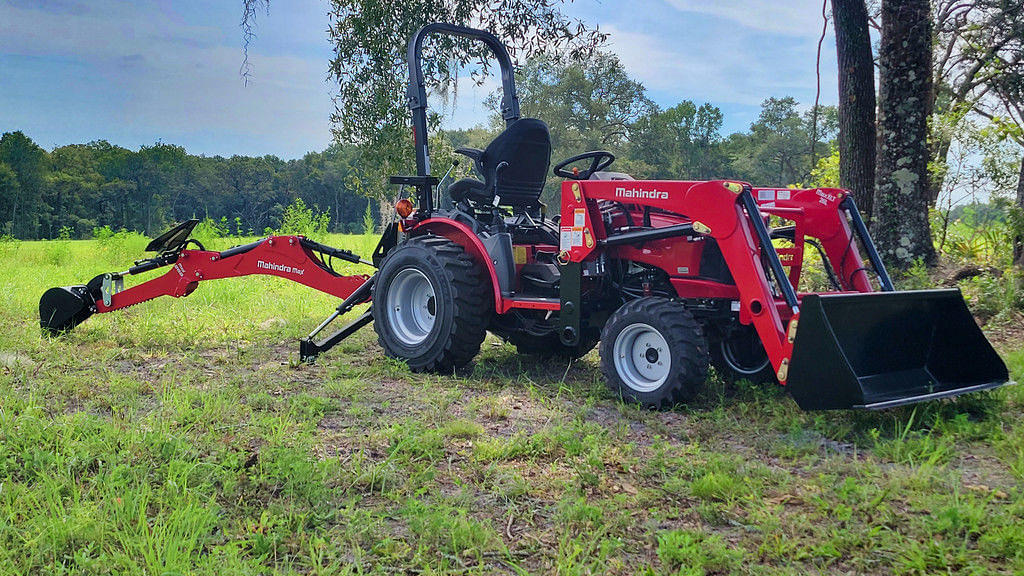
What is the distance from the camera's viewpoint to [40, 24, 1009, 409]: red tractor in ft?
14.2

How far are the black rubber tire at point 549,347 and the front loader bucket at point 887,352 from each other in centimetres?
221

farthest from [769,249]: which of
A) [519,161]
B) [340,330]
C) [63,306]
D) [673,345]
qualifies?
[63,306]

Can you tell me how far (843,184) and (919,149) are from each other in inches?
35.4

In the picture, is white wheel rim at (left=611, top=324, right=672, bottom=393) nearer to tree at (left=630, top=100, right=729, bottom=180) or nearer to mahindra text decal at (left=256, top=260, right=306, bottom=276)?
mahindra text decal at (left=256, top=260, right=306, bottom=276)

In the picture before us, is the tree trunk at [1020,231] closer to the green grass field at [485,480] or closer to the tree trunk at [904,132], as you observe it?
the tree trunk at [904,132]

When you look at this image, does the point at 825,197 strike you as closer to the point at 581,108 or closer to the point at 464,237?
the point at 464,237

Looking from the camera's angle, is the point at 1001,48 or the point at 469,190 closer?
the point at 469,190

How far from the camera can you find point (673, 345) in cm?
454

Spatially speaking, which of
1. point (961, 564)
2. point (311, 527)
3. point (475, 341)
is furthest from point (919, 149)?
point (311, 527)

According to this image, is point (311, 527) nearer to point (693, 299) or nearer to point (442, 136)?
point (693, 299)

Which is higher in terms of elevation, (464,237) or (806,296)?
(464,237)

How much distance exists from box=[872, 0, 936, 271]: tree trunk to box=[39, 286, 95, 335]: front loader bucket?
7.30 metres

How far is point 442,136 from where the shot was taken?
12242 mm

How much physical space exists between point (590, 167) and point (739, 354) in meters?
1.63
